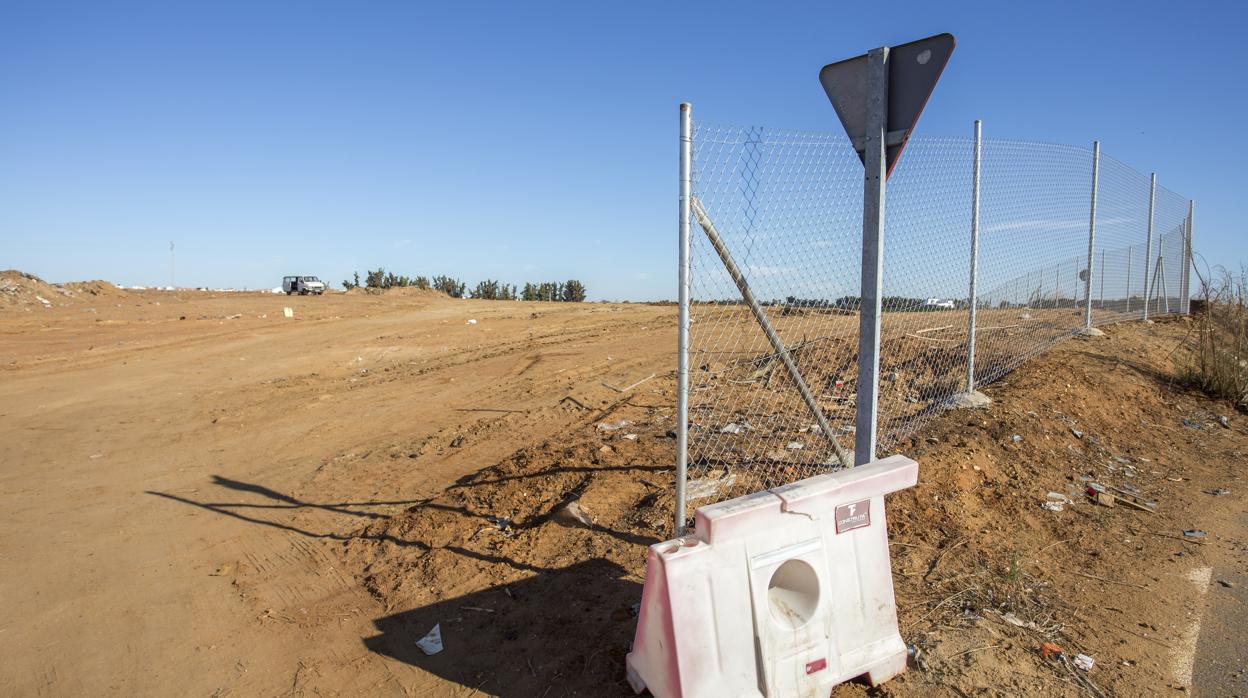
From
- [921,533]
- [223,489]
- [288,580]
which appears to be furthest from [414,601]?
[223,489]

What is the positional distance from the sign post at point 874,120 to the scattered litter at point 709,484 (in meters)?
1.19

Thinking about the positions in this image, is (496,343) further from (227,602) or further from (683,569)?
(683,569)

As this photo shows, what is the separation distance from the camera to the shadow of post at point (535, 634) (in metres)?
2.91

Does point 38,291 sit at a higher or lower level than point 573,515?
higher

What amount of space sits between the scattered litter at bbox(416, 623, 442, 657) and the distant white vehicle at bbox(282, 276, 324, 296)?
30.4 metres

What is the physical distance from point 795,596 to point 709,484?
182 cm

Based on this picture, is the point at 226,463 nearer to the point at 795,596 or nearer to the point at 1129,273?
the point at 795,596

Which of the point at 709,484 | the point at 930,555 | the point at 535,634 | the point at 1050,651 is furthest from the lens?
the point at 709,484

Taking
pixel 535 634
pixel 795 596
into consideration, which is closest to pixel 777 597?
pixel 795 596

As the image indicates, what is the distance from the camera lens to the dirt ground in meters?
3.11

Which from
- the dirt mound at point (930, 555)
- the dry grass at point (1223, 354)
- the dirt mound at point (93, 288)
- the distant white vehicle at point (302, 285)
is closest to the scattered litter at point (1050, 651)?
the dirt mound at point (930, 555)

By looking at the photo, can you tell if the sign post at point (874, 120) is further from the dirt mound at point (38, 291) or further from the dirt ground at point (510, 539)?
the dirt mound at point (38, 291)

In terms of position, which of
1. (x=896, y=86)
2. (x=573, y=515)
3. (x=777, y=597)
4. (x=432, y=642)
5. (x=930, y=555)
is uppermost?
(x=896, y=86)

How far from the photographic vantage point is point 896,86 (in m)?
3.28
